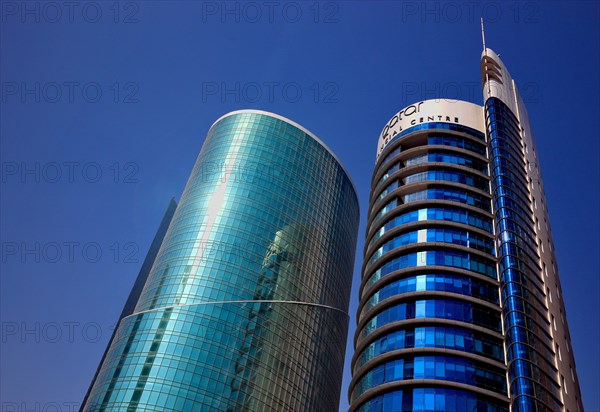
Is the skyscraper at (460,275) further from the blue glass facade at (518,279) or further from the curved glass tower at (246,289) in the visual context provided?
the curved glass tower at (246,289)

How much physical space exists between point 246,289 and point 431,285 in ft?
146

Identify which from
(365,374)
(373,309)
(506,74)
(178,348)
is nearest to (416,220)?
(373,309)

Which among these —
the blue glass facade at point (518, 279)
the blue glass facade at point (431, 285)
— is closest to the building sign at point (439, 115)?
the blue glass facade at point (431, 285)

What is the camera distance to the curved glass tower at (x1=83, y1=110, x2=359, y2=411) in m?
91.4

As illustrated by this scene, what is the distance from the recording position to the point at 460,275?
6794 centimetres

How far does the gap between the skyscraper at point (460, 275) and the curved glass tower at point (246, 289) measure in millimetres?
30331

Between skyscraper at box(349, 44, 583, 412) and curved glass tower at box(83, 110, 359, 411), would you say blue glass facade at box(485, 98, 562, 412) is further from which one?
curved glass tower at box(83, 110, 359, 411)

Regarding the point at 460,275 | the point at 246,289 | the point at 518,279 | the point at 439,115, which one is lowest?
the point at 460,275

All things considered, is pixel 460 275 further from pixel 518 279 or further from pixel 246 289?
pixel 246 289

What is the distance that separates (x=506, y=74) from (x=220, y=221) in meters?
53.6

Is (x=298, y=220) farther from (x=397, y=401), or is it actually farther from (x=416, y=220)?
(x=397, y=401)

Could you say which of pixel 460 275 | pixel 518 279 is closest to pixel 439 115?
pixel 460 275

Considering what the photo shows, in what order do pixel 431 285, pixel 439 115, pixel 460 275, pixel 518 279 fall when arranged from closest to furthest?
1. pixel 518 279
2. pixel 431 285
3. pixel 460 275
4. pixel 439 115

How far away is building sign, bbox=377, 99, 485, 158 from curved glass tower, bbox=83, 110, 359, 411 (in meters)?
34.2
